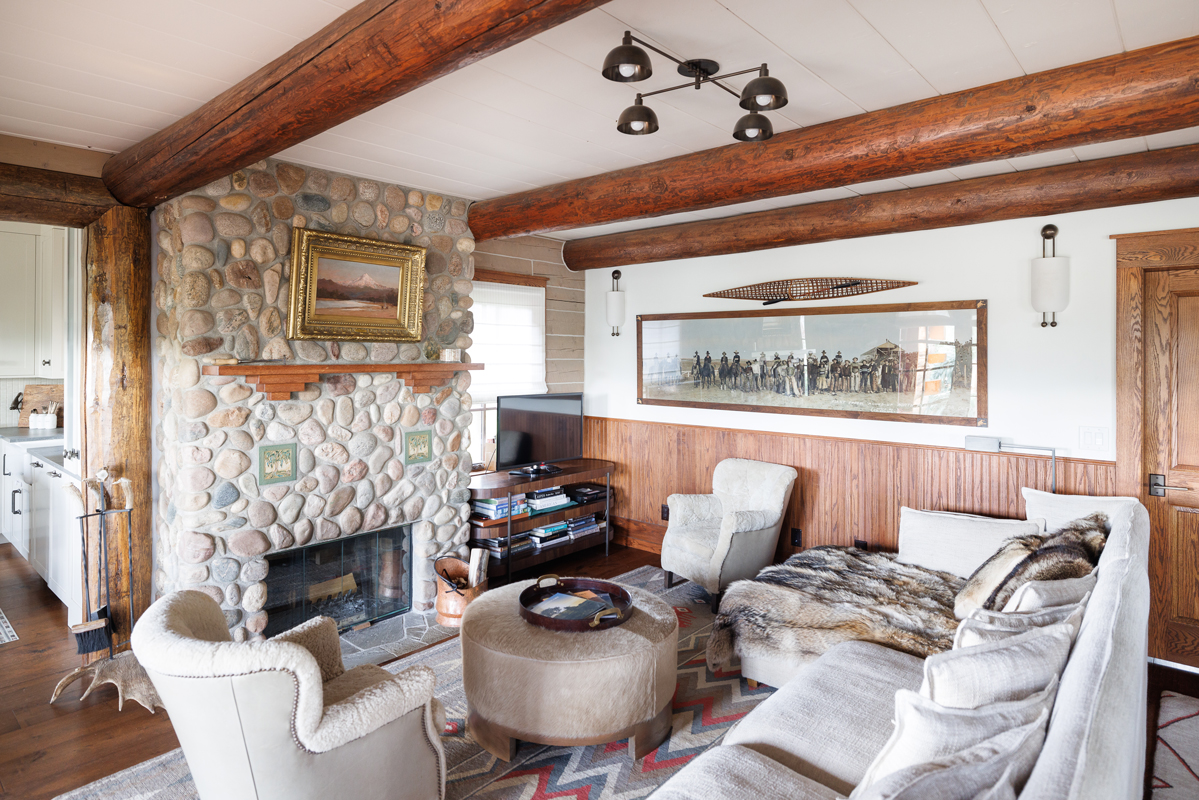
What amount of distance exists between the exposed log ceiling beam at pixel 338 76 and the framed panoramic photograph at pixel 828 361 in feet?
10.4

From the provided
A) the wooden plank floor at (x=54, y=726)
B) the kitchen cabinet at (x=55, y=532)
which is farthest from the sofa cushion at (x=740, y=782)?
the kitchen cabinet at (x=55, y=532)

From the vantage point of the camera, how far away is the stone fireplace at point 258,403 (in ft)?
10.00

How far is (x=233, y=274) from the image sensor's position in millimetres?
3117


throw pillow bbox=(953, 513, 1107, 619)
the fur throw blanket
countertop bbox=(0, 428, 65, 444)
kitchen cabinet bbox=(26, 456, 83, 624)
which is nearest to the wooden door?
throw pillow bbox=(953, 513, 1107, 619)

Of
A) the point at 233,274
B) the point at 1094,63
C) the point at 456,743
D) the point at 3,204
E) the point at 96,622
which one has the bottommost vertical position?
the point at 456,743

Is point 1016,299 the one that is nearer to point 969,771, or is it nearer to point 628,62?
point 628,62

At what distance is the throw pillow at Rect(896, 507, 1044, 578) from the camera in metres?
3.26

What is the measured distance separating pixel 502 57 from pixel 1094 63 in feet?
6.08

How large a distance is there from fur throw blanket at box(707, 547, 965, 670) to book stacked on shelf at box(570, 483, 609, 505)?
1.80 metres

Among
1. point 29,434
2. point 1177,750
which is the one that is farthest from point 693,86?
point 29,434

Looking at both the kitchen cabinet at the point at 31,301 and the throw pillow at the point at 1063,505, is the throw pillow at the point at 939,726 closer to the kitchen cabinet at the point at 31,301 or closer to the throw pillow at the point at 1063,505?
the throw pillow at the point at 1063,505

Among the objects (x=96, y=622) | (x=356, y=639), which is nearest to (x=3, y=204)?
(x=96, y=622)

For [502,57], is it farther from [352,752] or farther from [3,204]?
[3,204]

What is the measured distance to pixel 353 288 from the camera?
3498mm
